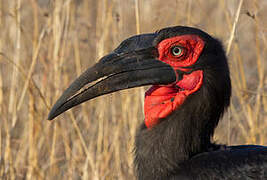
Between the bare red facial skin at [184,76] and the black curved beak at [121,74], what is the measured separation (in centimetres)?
5

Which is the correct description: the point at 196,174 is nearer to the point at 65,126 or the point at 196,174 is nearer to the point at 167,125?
the point at 167,125

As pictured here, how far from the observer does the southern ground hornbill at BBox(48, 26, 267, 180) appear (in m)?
2.49

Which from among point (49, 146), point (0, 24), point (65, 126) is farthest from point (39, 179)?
point (0, 24)

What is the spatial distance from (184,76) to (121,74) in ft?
1.00

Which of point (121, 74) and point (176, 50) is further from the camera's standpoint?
point (176, 50)

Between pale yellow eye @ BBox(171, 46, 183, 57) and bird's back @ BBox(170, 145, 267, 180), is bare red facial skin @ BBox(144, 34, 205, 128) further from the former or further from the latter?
bird's back @ BBox(170, 145, 267, 180)

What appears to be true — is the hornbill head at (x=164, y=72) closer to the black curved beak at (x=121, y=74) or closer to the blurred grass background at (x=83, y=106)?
the black curved beak at (x=121, y=74)

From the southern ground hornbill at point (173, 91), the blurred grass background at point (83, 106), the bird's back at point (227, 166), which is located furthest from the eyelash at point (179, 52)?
the blurred grass background at point (83, 106)

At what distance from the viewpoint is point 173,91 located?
8.54 ft

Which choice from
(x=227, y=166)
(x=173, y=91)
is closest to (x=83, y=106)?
(x=173, y=91)

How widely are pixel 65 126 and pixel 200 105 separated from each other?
204 cm

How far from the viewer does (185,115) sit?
8.32 ft

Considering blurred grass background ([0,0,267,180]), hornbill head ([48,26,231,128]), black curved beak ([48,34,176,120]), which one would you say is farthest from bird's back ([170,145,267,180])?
blurred grass background ([0,0,267,180])

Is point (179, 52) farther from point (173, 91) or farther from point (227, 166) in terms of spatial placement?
point (227, 166)
